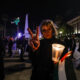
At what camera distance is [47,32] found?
122 cm

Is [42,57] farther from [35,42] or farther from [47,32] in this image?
[47,32]

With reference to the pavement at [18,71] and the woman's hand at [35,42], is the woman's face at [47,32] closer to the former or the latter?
the woman's hand at [35,42]

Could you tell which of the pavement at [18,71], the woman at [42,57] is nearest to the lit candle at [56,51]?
the woman at [42,57]

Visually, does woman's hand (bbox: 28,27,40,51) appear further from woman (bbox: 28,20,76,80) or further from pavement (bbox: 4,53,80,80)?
pavement (bbox: 4,53,80,80)

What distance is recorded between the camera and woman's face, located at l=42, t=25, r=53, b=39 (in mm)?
1219

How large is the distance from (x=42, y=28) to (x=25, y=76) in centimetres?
358

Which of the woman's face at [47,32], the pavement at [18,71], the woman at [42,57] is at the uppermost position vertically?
the woman's face at [47,32]

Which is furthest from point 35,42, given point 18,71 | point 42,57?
point 18,71

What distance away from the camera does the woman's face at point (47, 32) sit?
4.00ft

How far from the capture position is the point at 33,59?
3.69ft

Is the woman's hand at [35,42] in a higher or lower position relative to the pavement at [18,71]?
higher

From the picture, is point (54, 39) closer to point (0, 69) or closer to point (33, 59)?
point (33, 59)

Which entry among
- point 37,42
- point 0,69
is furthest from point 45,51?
point 0,69

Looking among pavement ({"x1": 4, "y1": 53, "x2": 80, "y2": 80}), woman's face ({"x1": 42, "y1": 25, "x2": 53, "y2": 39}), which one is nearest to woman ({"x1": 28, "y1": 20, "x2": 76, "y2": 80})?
woman's face ({"x1": 42, "y1": 25, "x2": 53, "y2": 39})
